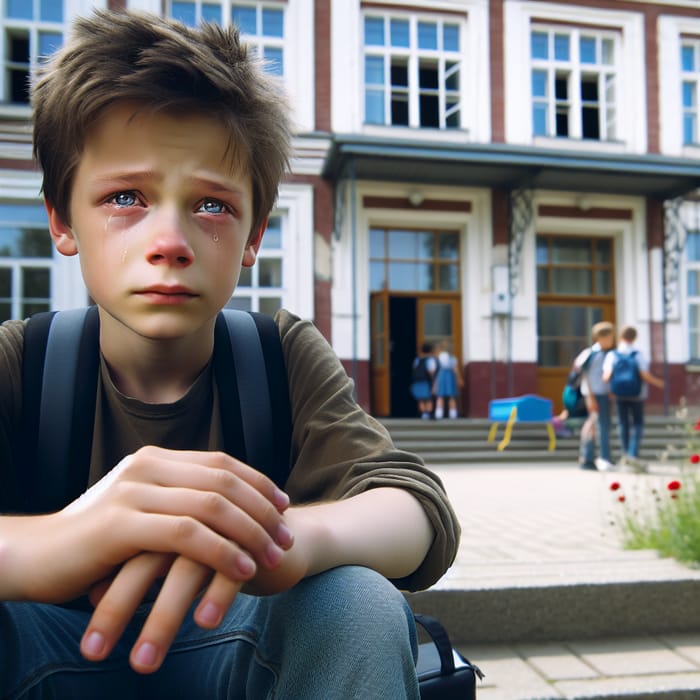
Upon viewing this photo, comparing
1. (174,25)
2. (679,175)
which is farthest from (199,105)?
(679,175)

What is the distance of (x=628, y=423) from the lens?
8266 mm

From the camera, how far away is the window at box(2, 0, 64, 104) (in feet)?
37.2

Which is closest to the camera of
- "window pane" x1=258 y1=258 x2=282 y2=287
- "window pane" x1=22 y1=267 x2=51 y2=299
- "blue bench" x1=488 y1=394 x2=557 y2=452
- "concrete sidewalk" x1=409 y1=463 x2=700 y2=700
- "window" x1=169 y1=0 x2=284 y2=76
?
"concrete sidewalk" x1=409 y1=463 x2=700 y2=700

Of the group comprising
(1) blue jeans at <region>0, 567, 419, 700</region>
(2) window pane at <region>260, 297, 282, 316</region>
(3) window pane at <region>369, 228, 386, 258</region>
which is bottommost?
(1) blue jeans at <region>0, 567, 419, 700</region>

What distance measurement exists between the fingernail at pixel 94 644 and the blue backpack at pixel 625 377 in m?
7.60

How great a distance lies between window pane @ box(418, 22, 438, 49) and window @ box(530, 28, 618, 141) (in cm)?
184

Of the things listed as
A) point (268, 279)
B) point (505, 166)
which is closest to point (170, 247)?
point (268, 279)

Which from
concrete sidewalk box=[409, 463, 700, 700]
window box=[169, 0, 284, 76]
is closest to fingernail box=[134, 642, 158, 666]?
concrete sidewalk box=[409, 463, 700, 700]

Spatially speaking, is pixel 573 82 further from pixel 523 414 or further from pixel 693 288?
pixel 523 414

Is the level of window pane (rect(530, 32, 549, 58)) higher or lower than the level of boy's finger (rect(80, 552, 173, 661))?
higher

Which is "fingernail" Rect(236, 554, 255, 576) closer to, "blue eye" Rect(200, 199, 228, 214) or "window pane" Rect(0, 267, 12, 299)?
"blue eye" Rect(200, 199, 228, 214)

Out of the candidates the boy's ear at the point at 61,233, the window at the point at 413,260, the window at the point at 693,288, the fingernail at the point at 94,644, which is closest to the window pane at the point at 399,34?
the window at the point at 413,260

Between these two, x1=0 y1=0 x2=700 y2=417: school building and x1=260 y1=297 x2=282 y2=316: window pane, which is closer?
x1=0 y1=0 x2=700 y2=417: school building

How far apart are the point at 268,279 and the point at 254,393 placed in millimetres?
10820
